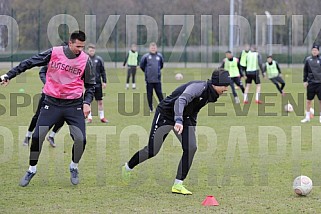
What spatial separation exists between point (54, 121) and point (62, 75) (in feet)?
2.10

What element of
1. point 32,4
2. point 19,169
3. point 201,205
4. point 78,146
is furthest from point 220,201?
point 32,4

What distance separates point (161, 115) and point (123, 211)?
64.8 inches

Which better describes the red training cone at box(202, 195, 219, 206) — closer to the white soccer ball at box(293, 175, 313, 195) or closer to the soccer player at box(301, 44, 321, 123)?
the white soccer ball at box(293, 175, 313, 195)

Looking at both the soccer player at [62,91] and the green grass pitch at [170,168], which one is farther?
the soccer player at [62,91]

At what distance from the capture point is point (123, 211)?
757 cm

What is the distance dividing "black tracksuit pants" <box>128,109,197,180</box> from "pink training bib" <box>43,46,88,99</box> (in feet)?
4.03

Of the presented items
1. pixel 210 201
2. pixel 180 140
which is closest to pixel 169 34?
pixel 180 140

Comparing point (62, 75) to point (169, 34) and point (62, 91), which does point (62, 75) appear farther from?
point (169, 34)

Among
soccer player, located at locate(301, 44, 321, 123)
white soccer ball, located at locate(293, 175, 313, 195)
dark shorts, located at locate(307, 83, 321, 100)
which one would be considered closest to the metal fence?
soccer player, located at locate(301, 44, 321, 123)

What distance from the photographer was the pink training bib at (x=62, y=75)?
349 inches

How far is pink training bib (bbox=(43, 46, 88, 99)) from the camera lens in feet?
29.1

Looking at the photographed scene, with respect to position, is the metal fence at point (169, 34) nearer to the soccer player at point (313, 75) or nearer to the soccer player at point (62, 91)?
the soccer player at point (313, 75)

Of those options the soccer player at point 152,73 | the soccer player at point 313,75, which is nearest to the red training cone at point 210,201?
the soccer player at point 313,75

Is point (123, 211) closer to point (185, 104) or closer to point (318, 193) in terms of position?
point (185, 104)
